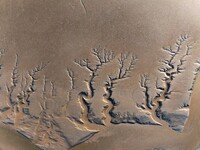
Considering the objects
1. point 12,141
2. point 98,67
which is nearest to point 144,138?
point 98,67

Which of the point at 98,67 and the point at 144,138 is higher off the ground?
the point at 98,67

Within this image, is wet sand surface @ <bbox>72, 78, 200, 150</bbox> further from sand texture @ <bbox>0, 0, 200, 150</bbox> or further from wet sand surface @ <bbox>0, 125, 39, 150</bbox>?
wet sand surface @ <bbox>0, 125, 39, 150</bbox>

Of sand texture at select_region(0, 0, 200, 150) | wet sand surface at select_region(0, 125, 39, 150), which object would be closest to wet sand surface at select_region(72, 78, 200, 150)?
sand texture at select_region(0, 0, 200, 150)

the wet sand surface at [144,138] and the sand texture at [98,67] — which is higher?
the sand texture at [98,67]

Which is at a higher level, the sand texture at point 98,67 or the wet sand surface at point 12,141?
the sand texture at point 98,67

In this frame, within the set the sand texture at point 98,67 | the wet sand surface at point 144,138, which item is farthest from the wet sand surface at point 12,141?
the wet sand surface at point 144,138

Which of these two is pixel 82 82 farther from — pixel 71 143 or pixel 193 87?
pixel 193 87

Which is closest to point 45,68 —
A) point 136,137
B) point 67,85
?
point 67,85

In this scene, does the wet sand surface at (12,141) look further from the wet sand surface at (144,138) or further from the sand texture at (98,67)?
the wet sand surface at (144,138)

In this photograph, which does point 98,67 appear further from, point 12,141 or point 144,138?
point 12,141

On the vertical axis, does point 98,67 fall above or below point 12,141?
above

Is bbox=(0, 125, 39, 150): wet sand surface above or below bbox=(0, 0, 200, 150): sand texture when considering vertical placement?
below
